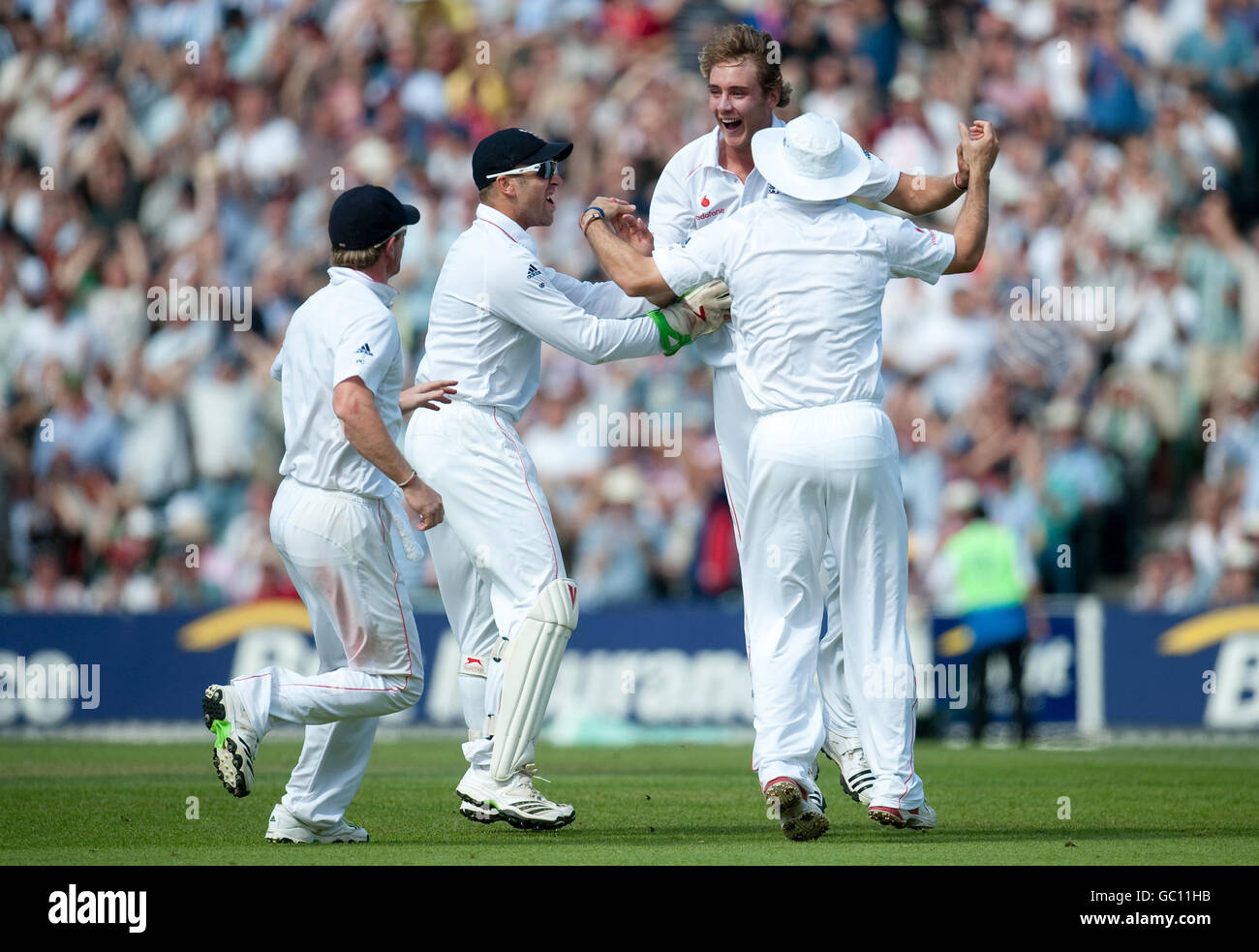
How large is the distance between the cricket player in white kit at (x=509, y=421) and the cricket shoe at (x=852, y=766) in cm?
131

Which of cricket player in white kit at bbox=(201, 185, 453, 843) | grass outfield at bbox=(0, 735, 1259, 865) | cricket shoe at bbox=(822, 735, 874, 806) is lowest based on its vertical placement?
grass outfield at bbox=(0, 735, 1259, 865)

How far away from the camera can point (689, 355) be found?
17.5 metres

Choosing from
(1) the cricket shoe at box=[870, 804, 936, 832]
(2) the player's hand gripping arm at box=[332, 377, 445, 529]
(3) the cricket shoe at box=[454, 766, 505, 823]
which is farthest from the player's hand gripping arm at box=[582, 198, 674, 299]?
(1) the cricket shoe at box=[870, 804, 936, 832]

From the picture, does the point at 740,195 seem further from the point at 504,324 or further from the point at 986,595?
the point at 986,595

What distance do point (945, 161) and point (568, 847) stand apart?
11563 millimetres

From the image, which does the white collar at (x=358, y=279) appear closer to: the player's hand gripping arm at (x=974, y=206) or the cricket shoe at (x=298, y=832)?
the cricket shoe at (x=298, y=832)

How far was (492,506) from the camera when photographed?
8.35 m

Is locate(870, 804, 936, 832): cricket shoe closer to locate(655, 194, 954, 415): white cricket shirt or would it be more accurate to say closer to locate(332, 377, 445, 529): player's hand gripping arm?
locate(655, 194, 954, 415): white cricket shirt

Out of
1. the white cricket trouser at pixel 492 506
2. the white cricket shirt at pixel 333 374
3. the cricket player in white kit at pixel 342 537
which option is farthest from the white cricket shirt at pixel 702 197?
the white cricket shirt at pixel 333 374

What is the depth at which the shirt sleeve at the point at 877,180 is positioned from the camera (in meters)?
8.39

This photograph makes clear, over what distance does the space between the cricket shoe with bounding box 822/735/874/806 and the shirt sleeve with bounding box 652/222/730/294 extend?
90.6 inches

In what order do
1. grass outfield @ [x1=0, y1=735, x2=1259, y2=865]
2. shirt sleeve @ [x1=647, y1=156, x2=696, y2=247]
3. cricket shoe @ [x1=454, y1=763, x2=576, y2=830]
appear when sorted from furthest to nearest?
shirt sleeve @ [x1=647, y1=156, x2=696, y2=247]
cricket shoe @ [x1=454, y1=763, x2=576, y2=830]
grass outfield @ [x1=0, y1=735, x2=1259, y2=865]

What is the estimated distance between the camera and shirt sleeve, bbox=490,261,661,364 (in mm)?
8359
